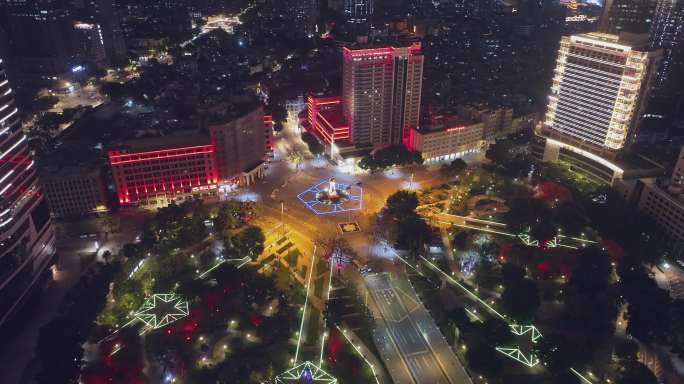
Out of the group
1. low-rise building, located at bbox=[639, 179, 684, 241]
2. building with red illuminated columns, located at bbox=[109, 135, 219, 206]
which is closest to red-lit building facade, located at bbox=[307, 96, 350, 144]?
building with red illuminated columns, located at bbox=[109, 135, 219, 206]

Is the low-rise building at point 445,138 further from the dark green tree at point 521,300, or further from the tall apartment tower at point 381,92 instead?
the dark green tree at point 521,300

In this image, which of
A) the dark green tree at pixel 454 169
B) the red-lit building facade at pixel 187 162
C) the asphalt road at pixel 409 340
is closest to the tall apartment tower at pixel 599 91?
the dark green tree at pixel 454 169

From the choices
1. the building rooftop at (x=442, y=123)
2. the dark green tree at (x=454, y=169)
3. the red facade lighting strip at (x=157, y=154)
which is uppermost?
the red facade lighting strip at (x=157, y=154)

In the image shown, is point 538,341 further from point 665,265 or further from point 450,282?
point 665,265

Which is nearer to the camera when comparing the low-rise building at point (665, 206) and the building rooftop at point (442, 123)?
the low-rise building at point (665, 206)

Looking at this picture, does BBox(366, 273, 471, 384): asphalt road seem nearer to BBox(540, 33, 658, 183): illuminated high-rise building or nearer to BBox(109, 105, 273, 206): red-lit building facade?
BBox(109, 105, 273, 206): red-lit building facade

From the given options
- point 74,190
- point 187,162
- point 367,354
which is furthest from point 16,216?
point 367,354
